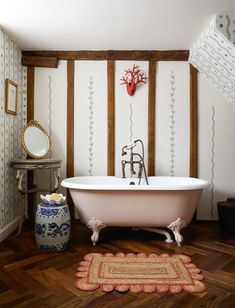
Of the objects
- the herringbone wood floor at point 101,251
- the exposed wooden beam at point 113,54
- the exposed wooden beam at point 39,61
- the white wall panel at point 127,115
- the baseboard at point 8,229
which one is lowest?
the herringbone wood floor at point 101,251

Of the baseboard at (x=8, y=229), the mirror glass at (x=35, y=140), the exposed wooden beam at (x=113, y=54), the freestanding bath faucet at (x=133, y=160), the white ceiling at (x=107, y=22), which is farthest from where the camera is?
the exposed wooden beam at (x=113, y=54)

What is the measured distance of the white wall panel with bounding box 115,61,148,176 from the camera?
3.39 m

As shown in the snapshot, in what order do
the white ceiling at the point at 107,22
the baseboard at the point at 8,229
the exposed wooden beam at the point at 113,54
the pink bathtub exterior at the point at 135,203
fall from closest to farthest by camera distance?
the white ceiling at the point at 107,22 < the pink bathtub exterior at the point at 135,203 < the baseboard at the point at 8,229 < the exposed wooden beam at the point at 113,54

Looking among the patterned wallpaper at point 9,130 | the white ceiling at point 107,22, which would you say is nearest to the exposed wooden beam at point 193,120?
the white ceiling at point 107,22

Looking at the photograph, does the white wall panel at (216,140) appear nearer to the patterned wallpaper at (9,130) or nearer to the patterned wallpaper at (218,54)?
the patterned wallpaper at (218,54)

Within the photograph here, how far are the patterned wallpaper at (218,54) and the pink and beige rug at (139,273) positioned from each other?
75.9 inches

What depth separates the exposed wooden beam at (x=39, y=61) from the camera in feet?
10.9

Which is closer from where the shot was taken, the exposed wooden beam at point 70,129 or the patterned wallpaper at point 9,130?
the patterned wallpaper at point 9,130

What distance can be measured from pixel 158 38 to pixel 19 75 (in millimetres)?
1737

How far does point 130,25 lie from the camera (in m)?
2.64

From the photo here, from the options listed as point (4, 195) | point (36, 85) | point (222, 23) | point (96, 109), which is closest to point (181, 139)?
point (96, 109)

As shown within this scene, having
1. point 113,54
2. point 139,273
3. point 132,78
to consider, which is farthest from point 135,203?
point 113,54

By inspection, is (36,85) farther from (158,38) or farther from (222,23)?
(222,23)

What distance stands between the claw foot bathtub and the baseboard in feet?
2.74
